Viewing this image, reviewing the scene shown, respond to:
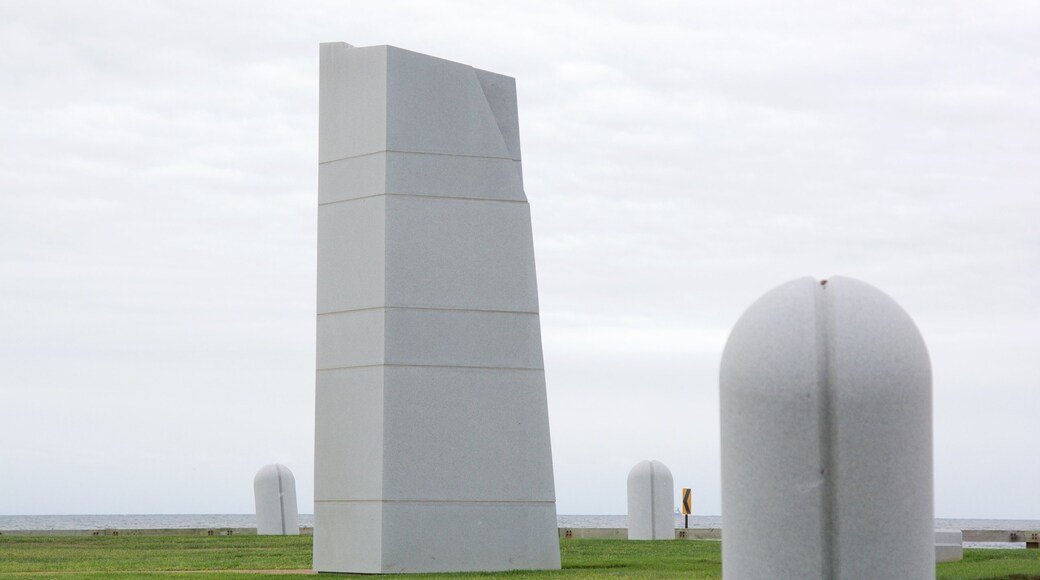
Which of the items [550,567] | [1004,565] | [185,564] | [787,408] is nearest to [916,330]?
[787,408]

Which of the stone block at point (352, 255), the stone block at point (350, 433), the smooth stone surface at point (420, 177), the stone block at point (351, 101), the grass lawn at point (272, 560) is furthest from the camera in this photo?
the stone block at point (351, 101)

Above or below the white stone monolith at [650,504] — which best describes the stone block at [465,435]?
above

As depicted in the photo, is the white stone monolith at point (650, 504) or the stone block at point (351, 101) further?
the white stone monolith at point (650, 504)

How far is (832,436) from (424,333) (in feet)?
35.2

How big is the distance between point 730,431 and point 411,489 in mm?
10043

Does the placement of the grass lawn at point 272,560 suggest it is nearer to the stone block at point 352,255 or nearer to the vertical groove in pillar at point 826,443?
the stone block at point 352,255

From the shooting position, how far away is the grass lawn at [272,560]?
16.2 m

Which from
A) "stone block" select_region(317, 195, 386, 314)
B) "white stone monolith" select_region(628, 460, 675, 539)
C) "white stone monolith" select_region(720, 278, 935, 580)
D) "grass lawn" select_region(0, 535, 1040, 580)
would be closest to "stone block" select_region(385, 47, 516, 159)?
"stone block" select_region(317, 195, 386, 314)

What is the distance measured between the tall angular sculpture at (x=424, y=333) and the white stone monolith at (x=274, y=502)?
52.0 ft

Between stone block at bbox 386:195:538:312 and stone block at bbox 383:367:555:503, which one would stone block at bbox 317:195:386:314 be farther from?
stone block at bbox 383:367:555:503

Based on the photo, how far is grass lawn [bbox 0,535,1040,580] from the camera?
16172mm

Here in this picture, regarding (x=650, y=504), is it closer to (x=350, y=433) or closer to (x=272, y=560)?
(x=272, y=560)

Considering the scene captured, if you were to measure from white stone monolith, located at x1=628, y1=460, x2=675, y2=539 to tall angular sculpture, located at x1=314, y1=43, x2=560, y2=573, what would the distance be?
12.2 meters

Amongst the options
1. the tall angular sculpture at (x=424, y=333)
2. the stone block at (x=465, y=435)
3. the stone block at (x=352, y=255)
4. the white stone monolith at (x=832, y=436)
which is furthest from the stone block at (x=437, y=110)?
the white stone monolith at (x=832, y=436)
